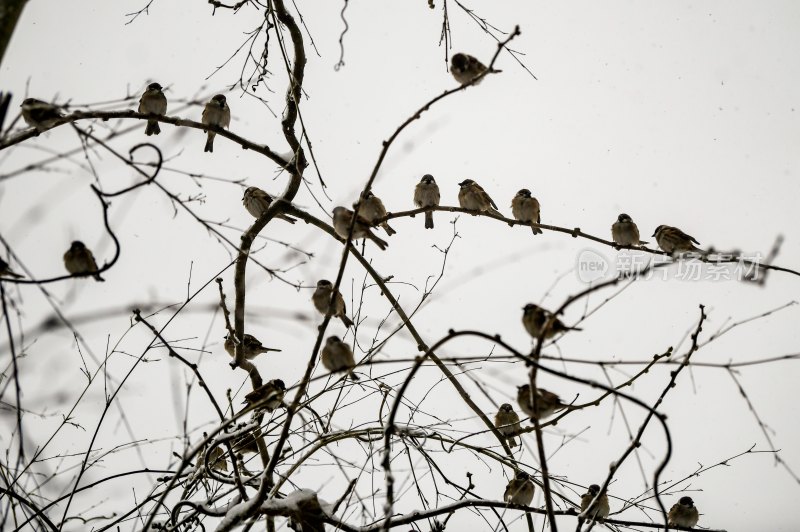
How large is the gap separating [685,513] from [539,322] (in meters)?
5.35

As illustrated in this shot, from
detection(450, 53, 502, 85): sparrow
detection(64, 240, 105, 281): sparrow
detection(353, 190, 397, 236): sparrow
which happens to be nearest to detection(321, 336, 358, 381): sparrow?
detection(64, 240, 105, 281): sparrow

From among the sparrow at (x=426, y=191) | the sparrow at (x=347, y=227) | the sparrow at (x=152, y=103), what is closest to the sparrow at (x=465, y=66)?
the sparrow at (x=347, y=227)

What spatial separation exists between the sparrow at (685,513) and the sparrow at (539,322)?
443cm

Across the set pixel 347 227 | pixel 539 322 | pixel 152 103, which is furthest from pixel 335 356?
pixel 152 103

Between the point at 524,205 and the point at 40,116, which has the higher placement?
the point at 524,205

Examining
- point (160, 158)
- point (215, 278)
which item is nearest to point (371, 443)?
point (215, 278)

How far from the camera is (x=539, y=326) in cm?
337

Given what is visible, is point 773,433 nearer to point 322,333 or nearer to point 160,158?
point 322,333

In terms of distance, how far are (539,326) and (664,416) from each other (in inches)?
33.8

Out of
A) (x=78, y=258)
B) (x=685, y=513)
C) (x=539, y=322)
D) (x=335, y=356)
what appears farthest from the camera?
(x=685, y=513)

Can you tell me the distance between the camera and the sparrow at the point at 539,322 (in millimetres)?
2702

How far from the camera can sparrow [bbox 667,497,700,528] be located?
7438 millimetres

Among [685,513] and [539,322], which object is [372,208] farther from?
[685,513]

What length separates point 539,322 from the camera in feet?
10.8
